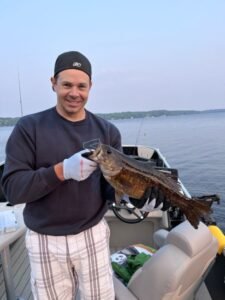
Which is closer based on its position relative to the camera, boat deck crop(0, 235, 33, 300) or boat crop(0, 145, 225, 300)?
boat crop(0, 145, 225, 300)

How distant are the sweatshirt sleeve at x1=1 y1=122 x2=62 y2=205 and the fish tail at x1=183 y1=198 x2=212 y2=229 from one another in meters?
0.98

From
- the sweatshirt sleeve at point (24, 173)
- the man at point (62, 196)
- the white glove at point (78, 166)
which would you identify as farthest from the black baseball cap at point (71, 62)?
the white glove at point (78, 166)

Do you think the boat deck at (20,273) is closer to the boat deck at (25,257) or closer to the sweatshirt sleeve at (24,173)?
the boat deck at (25,257)

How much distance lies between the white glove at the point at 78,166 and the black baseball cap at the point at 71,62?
69 centimetres

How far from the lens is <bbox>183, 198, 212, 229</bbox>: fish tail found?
92.3 inches

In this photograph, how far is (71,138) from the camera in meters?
2.40

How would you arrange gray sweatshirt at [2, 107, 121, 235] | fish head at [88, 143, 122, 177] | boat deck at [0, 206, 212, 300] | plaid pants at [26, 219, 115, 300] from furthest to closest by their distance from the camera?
1. boat deck at [0, 206, 212, 300]
2. plaid pants at [26, 219, 115, 300]
3. gray sweatshirt at [2, 107, 121, 235]
4. fish head at [88, 143, 122, 177]

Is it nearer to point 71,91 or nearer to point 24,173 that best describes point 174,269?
point 24,173

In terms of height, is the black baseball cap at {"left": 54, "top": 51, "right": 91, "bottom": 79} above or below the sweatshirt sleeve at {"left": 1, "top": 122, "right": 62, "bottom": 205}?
above

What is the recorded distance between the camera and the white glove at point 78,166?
205 centimetres

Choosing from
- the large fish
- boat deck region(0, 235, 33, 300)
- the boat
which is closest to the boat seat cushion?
the boat

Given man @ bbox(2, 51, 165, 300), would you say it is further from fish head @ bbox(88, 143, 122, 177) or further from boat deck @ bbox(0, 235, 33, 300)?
boat deck @ bbox(0, 235, 33, 300)

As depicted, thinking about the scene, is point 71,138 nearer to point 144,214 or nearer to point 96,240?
point 96,240

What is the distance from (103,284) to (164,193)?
2.84ft
